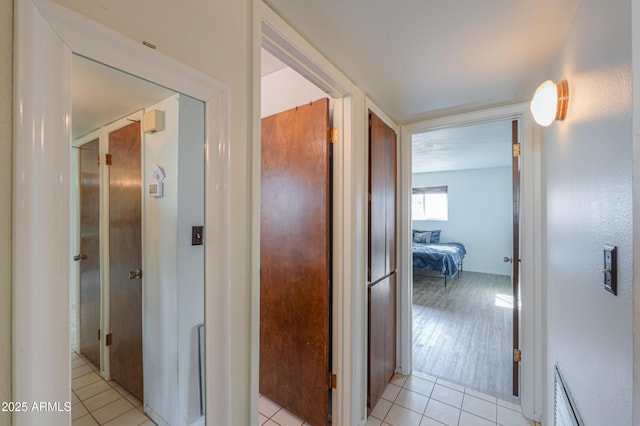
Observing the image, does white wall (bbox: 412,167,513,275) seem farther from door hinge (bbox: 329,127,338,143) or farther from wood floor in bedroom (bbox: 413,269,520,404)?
door hinge (bbox: 329,127,338,143)

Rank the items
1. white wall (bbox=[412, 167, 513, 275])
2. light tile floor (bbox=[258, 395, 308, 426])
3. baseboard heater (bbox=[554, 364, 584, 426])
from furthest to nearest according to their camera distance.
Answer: white wall (bbox=[412, 167, 513, 275]), light tile floor (bbox=[258, 395, 308, 426]), baseboard heater (bbox=[554, 364, 584, 426])

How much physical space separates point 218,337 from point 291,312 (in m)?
0.97

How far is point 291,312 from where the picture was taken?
177 centimetres

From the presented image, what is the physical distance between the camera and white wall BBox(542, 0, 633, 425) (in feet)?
2.18

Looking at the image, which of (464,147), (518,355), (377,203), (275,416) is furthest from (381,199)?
(464,147)

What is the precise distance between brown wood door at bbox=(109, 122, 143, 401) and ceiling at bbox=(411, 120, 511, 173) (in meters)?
2.29

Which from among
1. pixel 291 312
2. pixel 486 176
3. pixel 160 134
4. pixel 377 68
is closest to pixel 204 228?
pixel 160 134

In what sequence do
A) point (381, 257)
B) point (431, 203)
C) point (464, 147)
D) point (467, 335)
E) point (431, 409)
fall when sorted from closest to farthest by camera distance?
point (431, 409)
point (381, 257)
point (467, 335)
point (464, 147)
point (431, 203)

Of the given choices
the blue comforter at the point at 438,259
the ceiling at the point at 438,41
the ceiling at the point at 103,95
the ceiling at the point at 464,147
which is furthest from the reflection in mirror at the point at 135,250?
the blue comforter at the point at 438,259

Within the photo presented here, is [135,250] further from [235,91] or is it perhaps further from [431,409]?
[431,409]

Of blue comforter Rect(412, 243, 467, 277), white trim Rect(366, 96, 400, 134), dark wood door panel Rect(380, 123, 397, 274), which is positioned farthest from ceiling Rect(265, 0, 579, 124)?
blue comforter Rect(412, 243, 467, 277)

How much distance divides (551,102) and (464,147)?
3.13 m

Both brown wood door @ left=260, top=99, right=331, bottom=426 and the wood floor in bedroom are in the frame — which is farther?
the wood floor in bedroom

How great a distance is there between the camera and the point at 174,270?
840 mm
